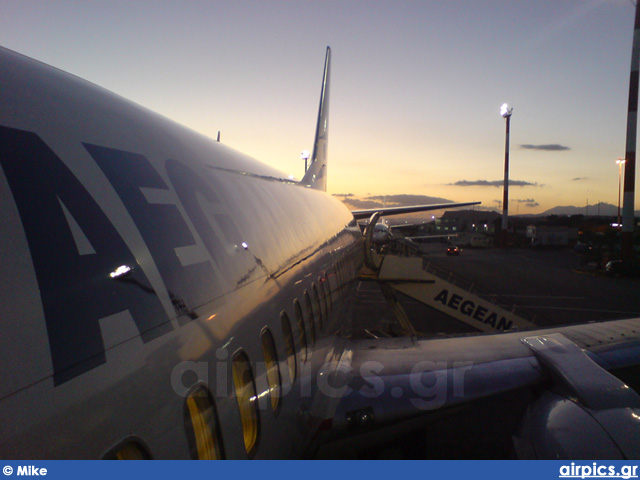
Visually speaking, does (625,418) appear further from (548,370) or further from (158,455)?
(158,455)

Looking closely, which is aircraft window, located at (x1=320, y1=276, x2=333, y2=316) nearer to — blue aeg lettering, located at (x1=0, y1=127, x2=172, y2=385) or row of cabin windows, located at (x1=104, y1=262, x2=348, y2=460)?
row of cabin windows, located at (x1=104, y1=262, x2=348, y2=460)

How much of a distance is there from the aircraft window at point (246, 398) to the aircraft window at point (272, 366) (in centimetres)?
34

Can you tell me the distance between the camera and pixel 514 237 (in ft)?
261

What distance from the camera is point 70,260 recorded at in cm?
175

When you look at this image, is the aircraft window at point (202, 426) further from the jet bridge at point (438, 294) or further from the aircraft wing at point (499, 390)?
the jet bridge at point (438, 294)

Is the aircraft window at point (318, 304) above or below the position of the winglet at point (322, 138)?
below

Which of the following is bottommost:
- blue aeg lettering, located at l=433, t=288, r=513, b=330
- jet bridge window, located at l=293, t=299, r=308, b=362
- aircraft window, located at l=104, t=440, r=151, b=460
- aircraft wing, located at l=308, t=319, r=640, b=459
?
blue aeg lettering, located at l=433, t=288, r=513, b=330

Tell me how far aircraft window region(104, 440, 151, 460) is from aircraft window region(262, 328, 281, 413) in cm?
150

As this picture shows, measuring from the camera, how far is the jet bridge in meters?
14.1

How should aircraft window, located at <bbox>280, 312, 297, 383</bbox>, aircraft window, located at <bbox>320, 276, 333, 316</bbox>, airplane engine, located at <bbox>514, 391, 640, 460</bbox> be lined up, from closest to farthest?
airplane engine, located at <bbox>514, 391, 640, 460</bbox>, aircraft window, located at <bbox>280, 312, 297, 383</bbox>, aircraft window, located at <bbox>320, 276, 333, 316</bbox>

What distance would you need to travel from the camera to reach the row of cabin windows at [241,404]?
2086mm

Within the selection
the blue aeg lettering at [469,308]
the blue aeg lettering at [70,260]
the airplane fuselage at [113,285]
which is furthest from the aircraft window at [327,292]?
the blue aeg lettering at [469,308]

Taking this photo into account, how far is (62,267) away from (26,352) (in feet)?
1.20

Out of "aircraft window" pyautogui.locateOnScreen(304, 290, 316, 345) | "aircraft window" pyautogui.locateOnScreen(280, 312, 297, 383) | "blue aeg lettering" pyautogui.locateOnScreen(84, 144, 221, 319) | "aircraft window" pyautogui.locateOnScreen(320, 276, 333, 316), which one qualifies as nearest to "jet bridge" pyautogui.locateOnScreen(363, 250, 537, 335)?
"aircraft window" pyautogui.locateOnScreen(320, 276, 333, 316)
